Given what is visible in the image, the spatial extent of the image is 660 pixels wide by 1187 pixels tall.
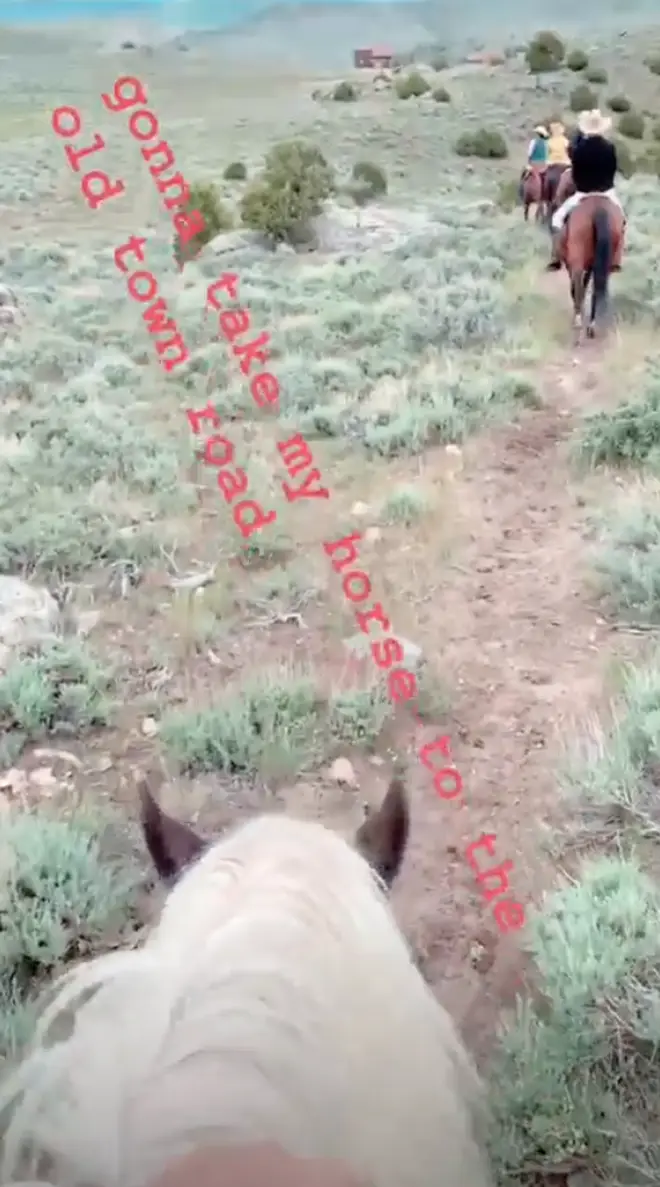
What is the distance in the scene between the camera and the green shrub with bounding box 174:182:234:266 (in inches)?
50.3

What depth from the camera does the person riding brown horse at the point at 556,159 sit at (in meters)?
1.32

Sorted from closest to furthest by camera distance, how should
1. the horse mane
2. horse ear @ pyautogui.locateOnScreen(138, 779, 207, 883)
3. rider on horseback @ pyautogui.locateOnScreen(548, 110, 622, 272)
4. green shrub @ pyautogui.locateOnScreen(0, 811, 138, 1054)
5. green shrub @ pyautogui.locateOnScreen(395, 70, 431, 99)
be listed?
the horse mane, horse ear @ pyautogui.locateOnScreen(138, 779, 207, 883), green shrub @ pyautogui.locateOnScreen(0, 811, 138, 1054), green shrub @ pyautogui.locateOnScreen(395, 70, 431, 99), rider on horseback @ pyautogui.locateOnScreen(548, 110, 622, 272)

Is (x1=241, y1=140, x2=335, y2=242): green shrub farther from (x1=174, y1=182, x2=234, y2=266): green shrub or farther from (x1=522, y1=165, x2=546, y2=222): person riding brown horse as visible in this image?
(x1=522, y1=165, x2=546, y2=222): person riding brown horse

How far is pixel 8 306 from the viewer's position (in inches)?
56.0

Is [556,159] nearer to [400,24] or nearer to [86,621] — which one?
[400,24]

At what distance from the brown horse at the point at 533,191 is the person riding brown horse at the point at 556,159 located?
20 mm

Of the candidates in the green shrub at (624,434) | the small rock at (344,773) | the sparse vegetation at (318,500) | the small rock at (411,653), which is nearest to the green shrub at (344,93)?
the sparse vegetation at (318,500)

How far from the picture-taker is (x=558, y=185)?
54.3 inches

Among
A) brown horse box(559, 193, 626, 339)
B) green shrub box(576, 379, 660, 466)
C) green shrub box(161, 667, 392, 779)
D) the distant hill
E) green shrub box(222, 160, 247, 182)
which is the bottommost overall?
green shrub box(161, 667, 392, 779)

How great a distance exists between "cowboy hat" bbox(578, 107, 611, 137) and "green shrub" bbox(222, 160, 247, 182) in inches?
16.3

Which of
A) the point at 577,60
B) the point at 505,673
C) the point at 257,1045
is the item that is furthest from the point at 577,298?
the point at 257,1045

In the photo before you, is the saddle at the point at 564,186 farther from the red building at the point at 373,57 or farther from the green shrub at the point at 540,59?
the red building at the point at 373,57

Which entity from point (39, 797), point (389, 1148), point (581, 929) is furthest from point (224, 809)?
point (389, 1148)

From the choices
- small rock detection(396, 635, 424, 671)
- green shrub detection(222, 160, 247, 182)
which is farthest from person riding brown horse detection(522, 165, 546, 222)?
small rock detection(396, 635, 424, 671)
